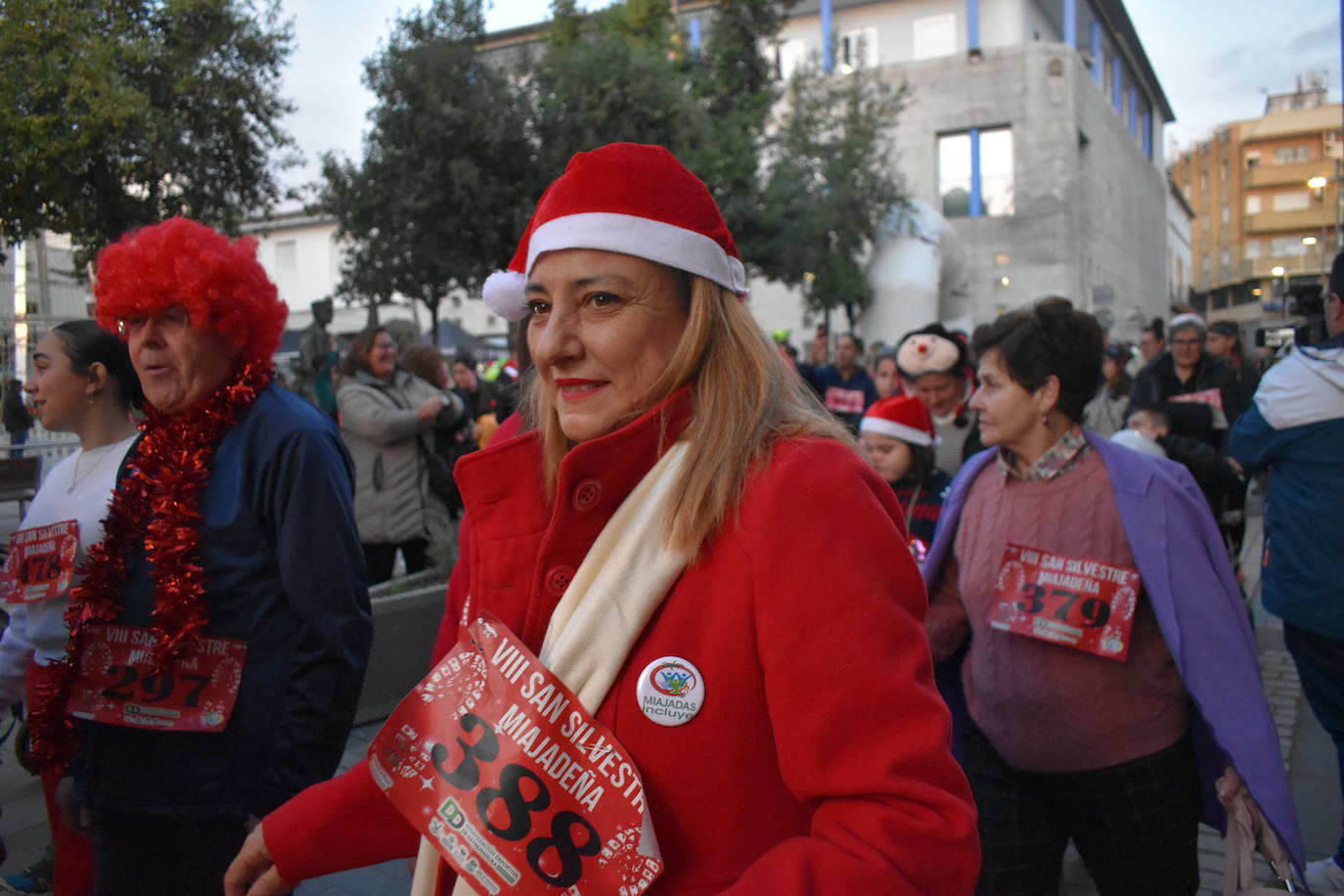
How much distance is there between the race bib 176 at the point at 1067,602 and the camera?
8.55 ft

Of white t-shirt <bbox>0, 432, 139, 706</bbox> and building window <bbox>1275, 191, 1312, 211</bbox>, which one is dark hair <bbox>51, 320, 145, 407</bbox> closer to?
white t-shirt <bbox>0, 432, 139, 706</bbox>

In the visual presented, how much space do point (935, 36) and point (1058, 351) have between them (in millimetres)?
37987

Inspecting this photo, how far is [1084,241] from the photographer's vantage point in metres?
35.0

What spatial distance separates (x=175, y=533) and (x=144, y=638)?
29cm

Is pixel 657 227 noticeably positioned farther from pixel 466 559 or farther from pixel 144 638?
A: pixel 144 638

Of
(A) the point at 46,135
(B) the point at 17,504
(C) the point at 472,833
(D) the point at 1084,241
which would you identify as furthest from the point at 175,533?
(D) the point at 1084,241

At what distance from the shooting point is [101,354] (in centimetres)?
302

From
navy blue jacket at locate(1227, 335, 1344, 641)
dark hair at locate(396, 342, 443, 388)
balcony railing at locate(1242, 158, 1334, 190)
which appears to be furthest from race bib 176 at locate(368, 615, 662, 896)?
balcony railing at locate(1242, 158, 1334, 190)

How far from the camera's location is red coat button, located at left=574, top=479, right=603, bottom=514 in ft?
4.51

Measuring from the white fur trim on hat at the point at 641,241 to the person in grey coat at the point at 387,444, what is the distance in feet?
15.5

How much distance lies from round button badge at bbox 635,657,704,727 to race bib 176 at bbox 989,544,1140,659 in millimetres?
1651

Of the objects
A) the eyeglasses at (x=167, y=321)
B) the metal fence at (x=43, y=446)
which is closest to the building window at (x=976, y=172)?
the metal fence at (x=43, y=446)

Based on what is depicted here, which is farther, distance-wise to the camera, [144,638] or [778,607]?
[144,638]

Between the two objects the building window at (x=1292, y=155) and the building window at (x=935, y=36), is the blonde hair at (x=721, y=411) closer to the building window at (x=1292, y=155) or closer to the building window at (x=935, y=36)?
the building window at (x=935, y=36)
